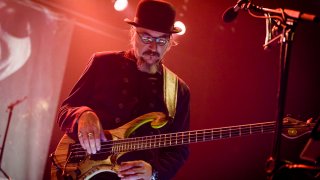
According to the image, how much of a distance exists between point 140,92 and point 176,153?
692 millimetres

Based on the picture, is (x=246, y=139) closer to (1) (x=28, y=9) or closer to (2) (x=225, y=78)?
(2) (x=225, y=78)

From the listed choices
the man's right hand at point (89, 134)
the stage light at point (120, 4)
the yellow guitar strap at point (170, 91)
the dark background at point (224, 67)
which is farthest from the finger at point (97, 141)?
the dark background at point (224, 67)

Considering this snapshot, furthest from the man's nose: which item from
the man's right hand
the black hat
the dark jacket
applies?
the man's right hand

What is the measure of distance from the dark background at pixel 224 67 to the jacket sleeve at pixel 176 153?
2679mm

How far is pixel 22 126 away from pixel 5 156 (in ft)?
1.69

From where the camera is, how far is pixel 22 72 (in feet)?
19.0

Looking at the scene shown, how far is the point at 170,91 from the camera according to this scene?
11.8 ft

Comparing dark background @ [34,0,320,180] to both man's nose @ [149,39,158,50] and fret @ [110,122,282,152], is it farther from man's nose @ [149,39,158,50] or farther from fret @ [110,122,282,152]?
fret @ [110,122,282,152]

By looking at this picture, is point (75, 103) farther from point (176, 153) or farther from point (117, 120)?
point (176, 153)

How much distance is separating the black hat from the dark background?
8.04 feet

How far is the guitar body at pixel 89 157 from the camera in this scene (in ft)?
10.2

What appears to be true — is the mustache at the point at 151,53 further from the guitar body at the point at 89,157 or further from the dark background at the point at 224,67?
the dark background at the point at 224,67

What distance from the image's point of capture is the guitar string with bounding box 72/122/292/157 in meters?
3.10

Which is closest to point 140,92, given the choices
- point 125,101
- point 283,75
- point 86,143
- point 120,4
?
point 125,101
